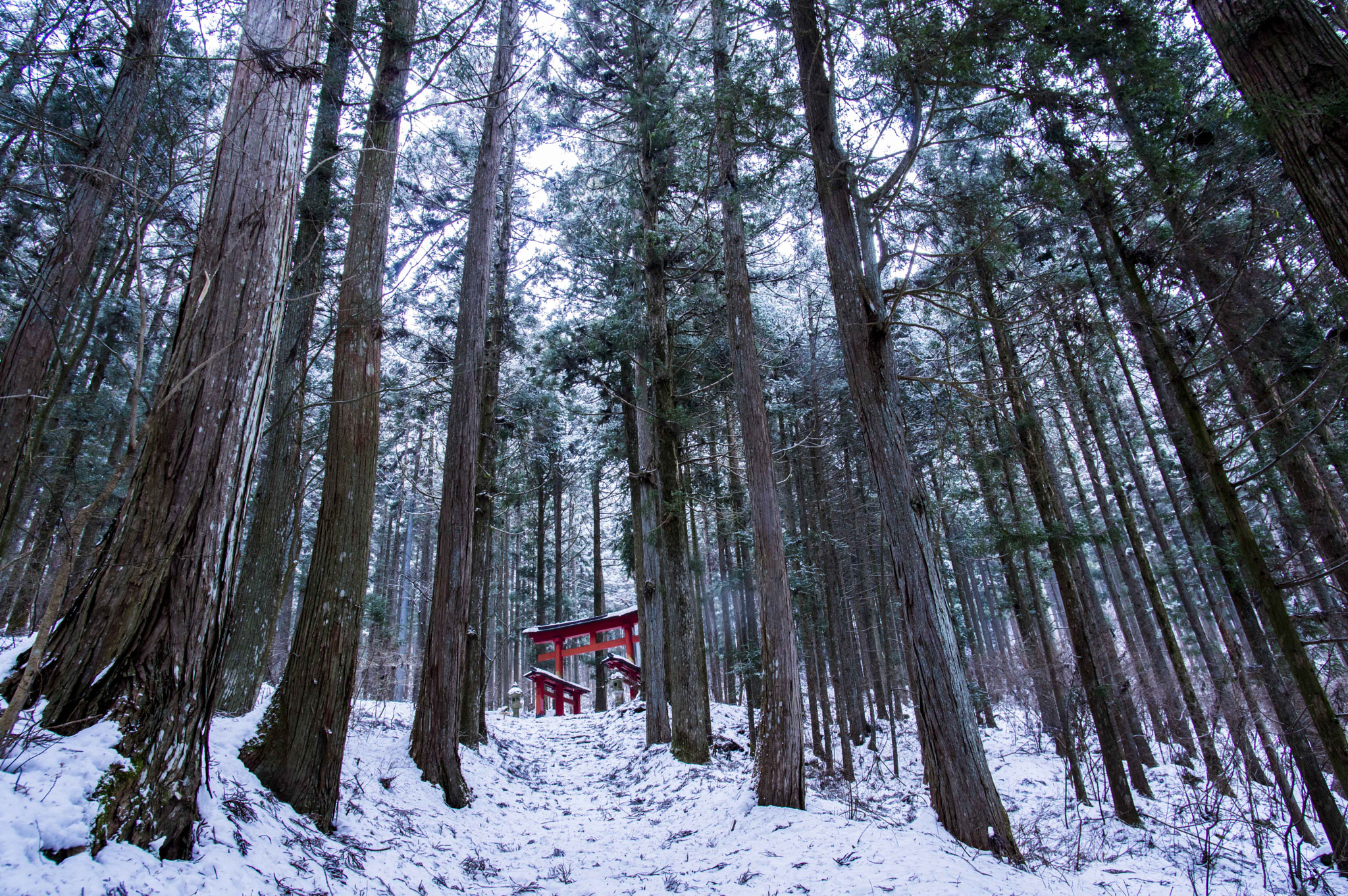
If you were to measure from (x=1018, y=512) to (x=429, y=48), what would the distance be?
9562mm

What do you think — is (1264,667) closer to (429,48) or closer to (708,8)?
(708,8)

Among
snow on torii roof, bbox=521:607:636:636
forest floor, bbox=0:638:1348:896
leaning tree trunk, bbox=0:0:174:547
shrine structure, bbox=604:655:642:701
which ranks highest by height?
leaning tree trunk, bbox=0:0:174:547

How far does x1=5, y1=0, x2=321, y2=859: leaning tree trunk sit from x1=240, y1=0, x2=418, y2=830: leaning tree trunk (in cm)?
106

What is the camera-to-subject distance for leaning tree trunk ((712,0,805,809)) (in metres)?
5.23

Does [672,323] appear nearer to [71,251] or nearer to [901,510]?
[901,510]

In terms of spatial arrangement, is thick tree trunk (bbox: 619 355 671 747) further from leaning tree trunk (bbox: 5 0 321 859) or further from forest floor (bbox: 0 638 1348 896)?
leaning tree trunk (bbox: 5 0 321 859)

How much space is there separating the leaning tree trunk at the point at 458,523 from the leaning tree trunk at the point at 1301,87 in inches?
205

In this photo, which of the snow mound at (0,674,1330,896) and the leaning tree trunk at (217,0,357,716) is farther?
the leaning tree trunk at (217,0,357,716)

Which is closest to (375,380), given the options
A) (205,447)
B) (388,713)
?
(205,447)

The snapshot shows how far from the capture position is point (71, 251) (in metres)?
5.57

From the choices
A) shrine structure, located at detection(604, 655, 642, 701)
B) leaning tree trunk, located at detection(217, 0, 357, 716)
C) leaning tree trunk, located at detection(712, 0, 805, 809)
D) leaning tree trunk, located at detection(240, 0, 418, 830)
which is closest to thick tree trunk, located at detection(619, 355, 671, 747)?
leaning tree trunk, located at detection(712, 0, 805, 809)

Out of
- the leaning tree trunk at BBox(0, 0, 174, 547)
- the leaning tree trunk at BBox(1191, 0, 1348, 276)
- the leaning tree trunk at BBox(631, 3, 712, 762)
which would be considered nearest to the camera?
the leaning tree trunk at BBox(1191, 0, 1348, 276)

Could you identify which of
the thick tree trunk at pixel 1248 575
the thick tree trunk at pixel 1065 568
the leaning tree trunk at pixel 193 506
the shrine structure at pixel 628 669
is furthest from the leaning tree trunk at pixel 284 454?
the shrine structure at pixel 628 669

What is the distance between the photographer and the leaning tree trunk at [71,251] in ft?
16.9
